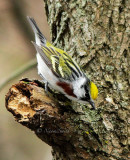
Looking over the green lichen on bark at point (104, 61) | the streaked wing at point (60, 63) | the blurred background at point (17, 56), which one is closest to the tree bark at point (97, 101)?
the green lichen on bark at point (104, 61)

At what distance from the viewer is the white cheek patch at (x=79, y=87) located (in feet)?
10.3

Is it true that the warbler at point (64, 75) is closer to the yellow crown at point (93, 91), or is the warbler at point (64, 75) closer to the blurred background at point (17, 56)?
the yellow crown at point (93, 91)

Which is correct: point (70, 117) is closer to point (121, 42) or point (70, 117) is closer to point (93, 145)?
point (93, 145)

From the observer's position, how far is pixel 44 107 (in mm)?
2641

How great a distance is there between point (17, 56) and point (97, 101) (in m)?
3.53

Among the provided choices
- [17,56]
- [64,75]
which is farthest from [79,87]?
[17,56]

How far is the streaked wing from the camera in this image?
3336mm

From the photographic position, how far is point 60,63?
11.7 feet

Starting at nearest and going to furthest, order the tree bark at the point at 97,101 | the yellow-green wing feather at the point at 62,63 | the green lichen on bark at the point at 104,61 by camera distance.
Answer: the tree bark at the point at 97,101
the green lichen on bark at the point at 104,61
the yellow-green wing feather at the point at 62,63

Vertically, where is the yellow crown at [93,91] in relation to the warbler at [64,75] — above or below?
below

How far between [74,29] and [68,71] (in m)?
0.51

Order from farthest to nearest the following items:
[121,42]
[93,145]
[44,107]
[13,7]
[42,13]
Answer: [42,13] → [13,7] → [121,42] → [93,145] → [44,107]

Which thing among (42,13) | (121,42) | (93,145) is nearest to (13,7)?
(42,13)

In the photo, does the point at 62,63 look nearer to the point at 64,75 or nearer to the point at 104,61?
the point at 64,75
